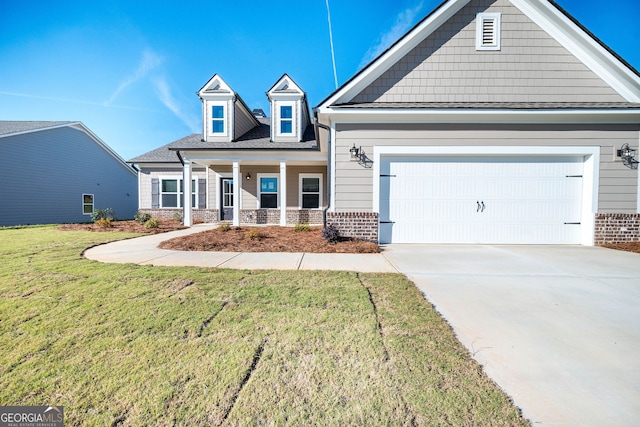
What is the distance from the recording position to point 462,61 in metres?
6.98

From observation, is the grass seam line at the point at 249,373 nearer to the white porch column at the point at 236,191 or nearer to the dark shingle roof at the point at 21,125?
the white porch column at the point at 236,191

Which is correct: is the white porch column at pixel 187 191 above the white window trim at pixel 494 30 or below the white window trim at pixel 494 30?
below

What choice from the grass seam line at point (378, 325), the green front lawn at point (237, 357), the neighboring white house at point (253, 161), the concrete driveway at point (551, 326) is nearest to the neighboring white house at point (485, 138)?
the concrete driveway at point (551, 326)

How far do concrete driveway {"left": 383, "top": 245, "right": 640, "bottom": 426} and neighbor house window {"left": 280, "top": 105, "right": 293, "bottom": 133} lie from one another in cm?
897

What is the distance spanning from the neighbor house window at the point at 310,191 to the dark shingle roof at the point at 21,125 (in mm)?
14862

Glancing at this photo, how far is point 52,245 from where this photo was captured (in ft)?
Result: 20.7

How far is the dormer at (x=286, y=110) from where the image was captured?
11966 mm

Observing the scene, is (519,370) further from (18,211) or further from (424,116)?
(18,211)

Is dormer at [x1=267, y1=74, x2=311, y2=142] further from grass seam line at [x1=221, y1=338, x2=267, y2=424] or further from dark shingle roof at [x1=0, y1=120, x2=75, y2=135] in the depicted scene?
dark shingle roof at [x1=0, y1=120, x2=75, y2=135]

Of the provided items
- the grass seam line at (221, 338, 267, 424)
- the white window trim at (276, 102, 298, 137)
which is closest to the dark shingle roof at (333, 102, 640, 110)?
the white window trim at (276, 102, 298, 137)

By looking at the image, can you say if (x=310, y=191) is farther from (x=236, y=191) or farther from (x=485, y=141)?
(x=485, y=141)

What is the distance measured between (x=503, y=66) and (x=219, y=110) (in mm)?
10959

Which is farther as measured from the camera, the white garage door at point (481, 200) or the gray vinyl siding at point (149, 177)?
the gray vinyl siding at point (149, 177)

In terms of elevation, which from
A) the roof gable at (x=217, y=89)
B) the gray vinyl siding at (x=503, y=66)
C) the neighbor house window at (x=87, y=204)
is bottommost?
the neighbor house window at (x=87, y=204)
